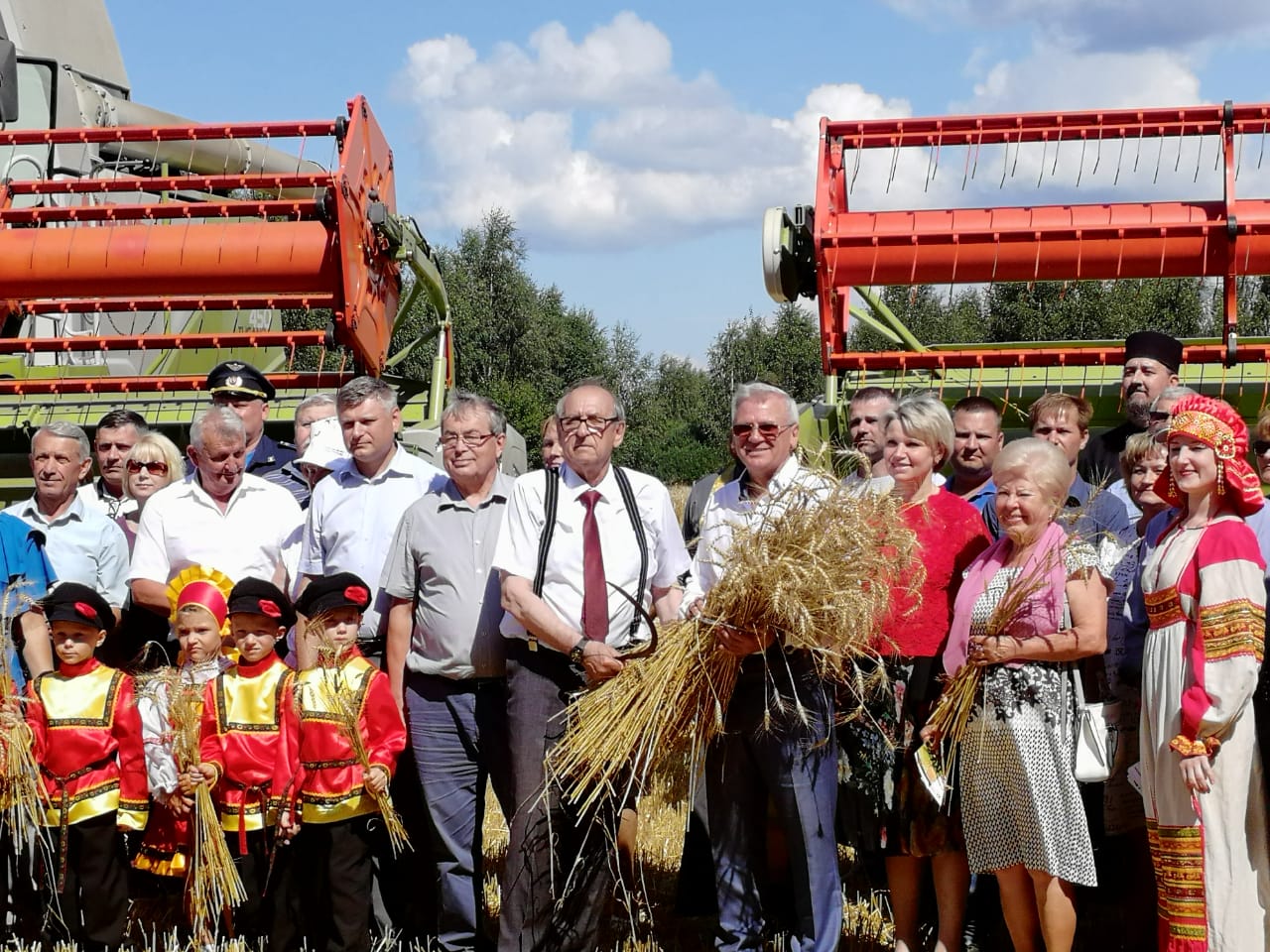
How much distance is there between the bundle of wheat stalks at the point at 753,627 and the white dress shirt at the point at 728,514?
2 cm

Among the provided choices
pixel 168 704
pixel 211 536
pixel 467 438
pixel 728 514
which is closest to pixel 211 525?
pixel 211 536

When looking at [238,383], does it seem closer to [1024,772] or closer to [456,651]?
[456,651]

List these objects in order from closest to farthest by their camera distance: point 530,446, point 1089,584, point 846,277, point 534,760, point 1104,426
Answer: point 1089,584 → point 534,760 → point 846,277 → point 1104,426 → point 530,446

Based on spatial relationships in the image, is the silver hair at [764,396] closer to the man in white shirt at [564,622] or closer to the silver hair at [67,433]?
the man in white shirt at [564,622]

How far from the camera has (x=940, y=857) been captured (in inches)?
181

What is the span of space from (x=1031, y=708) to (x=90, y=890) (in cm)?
320

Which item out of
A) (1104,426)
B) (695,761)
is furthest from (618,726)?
(1104,426)

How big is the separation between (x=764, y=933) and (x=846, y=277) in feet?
10.8

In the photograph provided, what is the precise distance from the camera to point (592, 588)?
186 inches

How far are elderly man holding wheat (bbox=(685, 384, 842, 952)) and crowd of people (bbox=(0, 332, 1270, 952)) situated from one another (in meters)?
0.01

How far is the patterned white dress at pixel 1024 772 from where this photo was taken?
431 cm

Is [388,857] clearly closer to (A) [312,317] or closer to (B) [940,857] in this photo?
(B) [940,857]

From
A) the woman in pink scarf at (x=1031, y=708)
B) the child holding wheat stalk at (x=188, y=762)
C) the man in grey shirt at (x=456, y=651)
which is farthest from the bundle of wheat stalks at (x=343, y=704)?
the woman in pink scarf at (x=1031, y=708)

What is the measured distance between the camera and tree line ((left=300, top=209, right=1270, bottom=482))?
107 feet
